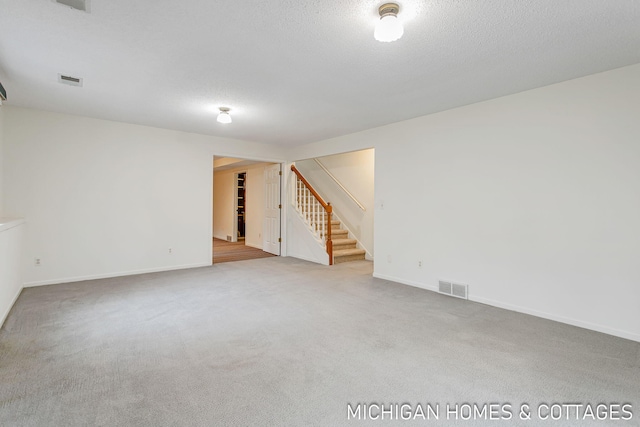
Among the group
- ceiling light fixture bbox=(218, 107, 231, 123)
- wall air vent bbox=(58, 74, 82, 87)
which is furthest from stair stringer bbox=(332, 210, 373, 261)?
wall air vent bbox=(58, 74, 82, 87)

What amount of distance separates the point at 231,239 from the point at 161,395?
7.88m

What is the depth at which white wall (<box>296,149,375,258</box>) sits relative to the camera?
666 cm

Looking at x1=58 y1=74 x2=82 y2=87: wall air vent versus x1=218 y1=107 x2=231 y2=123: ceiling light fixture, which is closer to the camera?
x1=58 y1=74 x2=82 y2=87: wall air vent

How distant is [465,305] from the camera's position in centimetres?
362

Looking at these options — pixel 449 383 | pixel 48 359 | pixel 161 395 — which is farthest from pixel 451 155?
pixel 48 359

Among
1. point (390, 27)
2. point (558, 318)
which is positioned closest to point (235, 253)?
point (558, 318)

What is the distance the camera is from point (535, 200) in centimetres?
330

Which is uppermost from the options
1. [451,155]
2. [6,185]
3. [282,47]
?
[282,47]

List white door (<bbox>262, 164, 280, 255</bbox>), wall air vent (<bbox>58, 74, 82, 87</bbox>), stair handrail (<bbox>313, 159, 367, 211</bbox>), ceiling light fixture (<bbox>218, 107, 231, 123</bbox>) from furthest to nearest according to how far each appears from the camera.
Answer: white door (<bbox>262, 164, 280, 255</bbox>), stair handrail (<bbox>313, 159, 367, 211</bbox>), ceiling light fixture (<bbox>218, 107, 231, 123</bbox>), wall air vent (<bbox>58, 74, 82, 87</bbox>)

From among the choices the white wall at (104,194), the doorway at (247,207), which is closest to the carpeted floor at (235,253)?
the doorway at (247,207)

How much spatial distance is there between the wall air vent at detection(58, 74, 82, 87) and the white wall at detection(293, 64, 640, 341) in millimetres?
3914

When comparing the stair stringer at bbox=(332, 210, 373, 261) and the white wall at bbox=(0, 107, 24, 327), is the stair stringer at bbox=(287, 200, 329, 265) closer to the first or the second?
the stair stringer at bbox=(332, 210, 373, 261)

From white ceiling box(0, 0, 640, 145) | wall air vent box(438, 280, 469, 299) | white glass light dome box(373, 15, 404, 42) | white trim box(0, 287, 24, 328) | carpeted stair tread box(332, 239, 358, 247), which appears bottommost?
white trim box(0, 287, 24, 328)

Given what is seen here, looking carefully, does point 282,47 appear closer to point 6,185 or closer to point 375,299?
point 375,299
